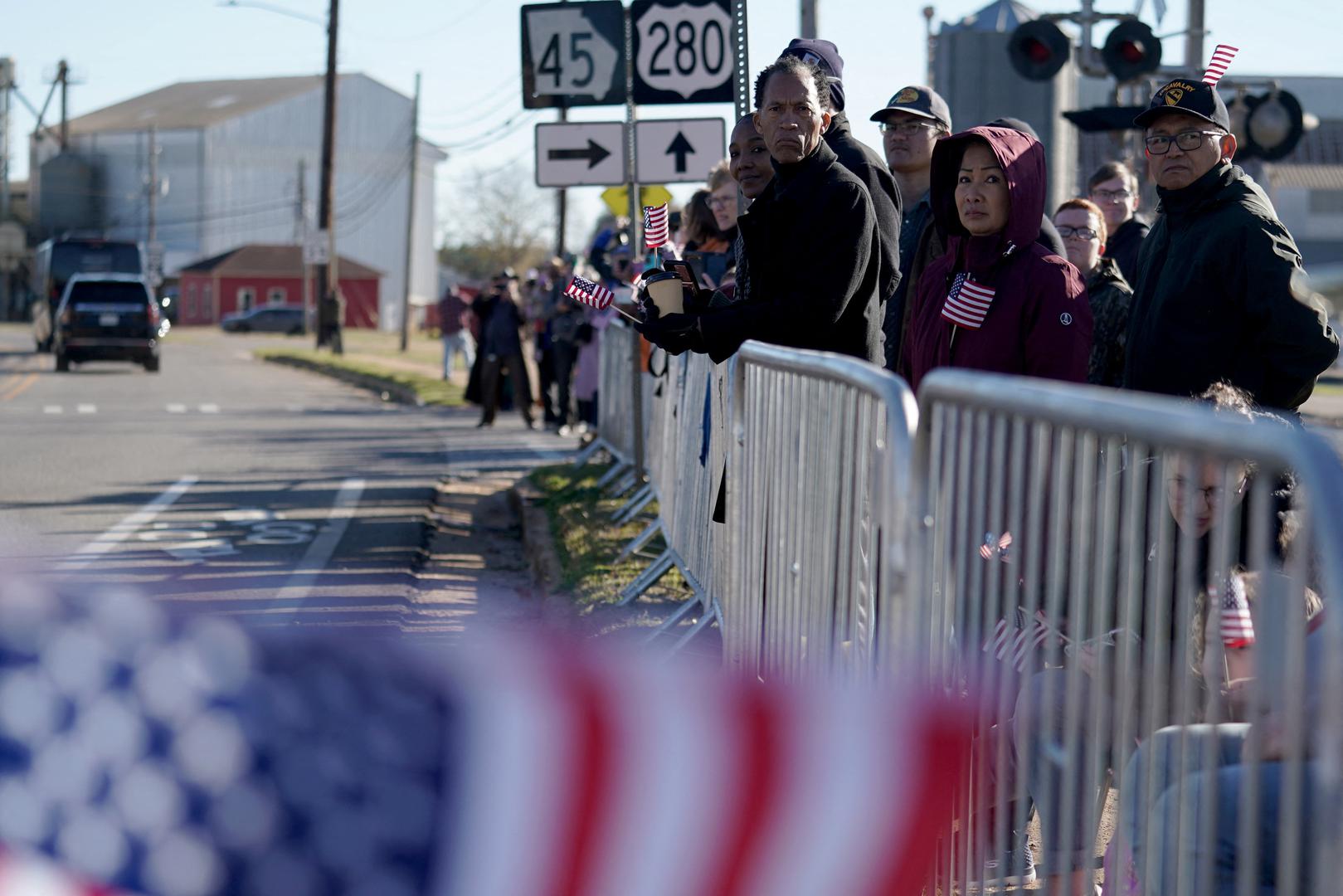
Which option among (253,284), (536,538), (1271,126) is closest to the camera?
(536,538)

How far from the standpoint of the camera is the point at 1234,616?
2.21 m

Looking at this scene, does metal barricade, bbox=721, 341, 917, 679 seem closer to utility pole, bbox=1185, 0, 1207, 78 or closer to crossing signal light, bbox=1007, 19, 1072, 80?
crossing signal light, bbox=1007, 19, 1072, 80

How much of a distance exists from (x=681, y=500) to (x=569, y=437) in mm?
9933

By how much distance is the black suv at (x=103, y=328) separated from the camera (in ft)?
111

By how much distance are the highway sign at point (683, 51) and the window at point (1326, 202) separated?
54.2 m

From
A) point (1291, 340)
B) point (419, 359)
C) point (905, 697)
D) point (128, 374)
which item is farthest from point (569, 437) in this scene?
point (419, 359)

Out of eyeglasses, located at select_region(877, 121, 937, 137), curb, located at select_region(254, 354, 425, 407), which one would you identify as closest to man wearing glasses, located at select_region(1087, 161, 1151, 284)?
eyeglasses, located at select_region(877, 121, 937, 137)

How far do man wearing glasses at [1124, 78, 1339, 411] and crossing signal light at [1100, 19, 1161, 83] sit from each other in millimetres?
10002

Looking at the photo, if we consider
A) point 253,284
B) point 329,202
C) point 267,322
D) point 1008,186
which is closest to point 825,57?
point 1008,186

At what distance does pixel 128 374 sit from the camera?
33.2 meters

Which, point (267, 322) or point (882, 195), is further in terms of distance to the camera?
point (267, 322)

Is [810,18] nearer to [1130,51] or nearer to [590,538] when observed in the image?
[590,538]

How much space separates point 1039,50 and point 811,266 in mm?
9776

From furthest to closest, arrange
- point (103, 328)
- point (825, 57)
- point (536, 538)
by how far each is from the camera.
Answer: point (103, 328) → point (536, 538) → point (825, 57)
